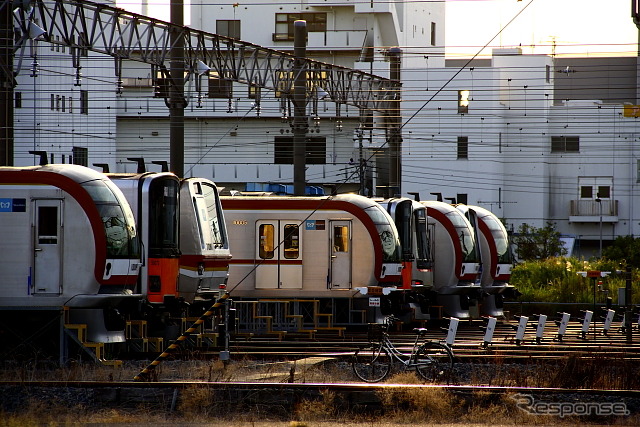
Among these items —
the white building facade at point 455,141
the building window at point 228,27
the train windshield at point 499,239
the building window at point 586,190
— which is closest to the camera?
the train windshield at point 499,239

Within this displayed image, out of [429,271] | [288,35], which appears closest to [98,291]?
[429,271]

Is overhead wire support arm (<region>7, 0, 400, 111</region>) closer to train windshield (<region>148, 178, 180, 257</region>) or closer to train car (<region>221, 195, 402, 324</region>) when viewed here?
train car (<region>221, 195, 402, 324</region>)

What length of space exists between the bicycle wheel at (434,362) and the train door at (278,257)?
8765mm

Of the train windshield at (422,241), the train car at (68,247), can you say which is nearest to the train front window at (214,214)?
the train car at (68,247)

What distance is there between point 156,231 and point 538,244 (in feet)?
125

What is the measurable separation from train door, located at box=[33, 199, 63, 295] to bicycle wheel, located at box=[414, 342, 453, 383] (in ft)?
19.7

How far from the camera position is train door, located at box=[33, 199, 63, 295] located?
62.2ft

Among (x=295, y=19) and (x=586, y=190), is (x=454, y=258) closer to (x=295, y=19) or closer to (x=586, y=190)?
(x=586, y=190)

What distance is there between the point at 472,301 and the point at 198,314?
10.6 meters

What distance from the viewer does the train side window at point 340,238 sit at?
26.2m

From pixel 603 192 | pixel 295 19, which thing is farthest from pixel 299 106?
pixel 603 192

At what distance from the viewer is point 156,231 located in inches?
822

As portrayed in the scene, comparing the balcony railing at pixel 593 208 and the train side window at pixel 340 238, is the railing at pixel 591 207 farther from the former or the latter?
the train side window at pixel 340 238

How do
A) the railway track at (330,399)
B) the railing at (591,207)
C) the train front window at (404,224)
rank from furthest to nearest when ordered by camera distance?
the railing at (591,207) < the train front window at (404,224) < the railway track at (330,399)
